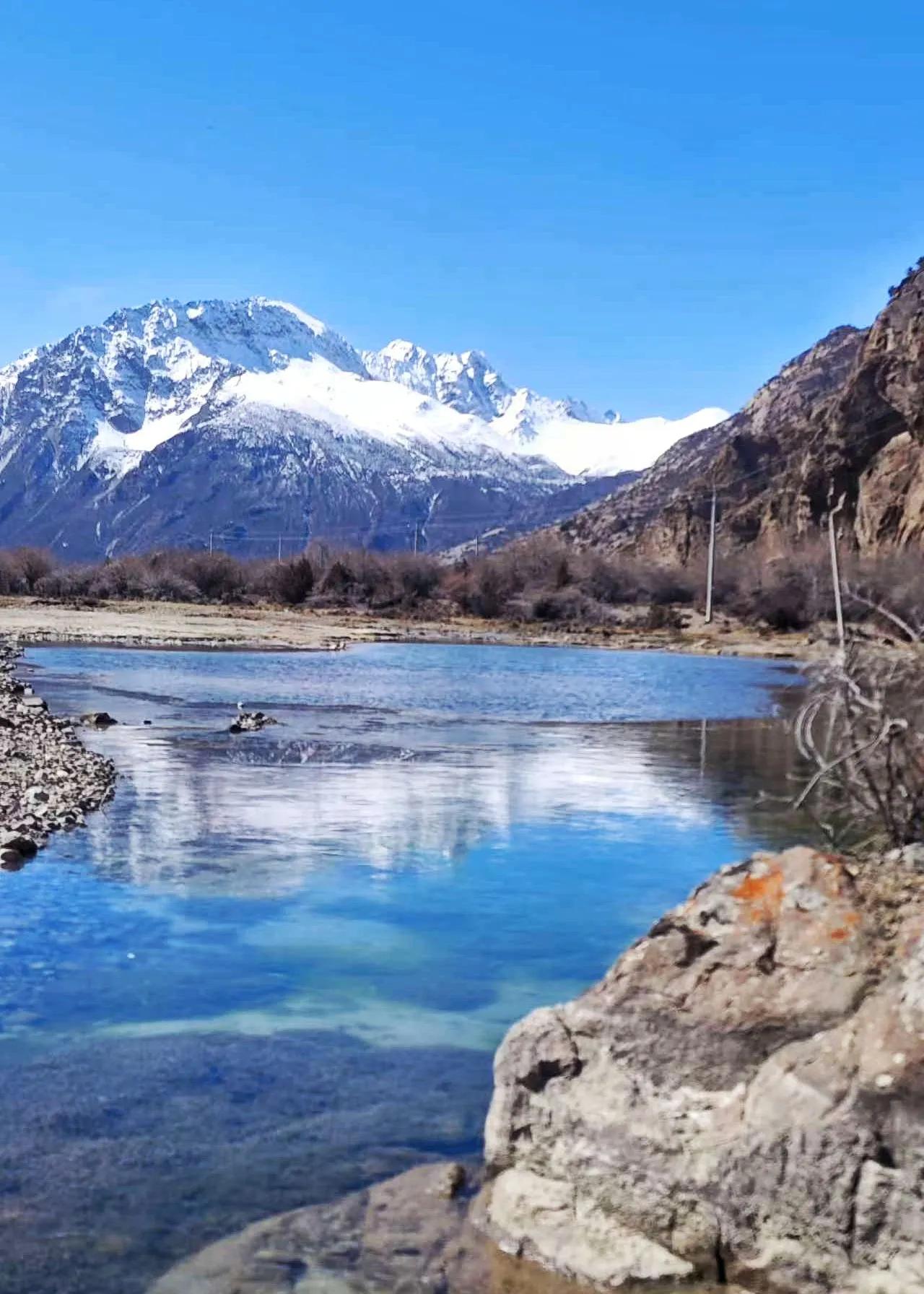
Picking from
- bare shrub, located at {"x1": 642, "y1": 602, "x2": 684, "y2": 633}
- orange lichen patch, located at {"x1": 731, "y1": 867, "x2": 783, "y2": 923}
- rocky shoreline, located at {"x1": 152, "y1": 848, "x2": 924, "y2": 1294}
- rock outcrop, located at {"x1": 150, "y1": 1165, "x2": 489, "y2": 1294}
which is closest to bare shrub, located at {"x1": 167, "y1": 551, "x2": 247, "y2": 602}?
bare shrub, located at {"x1": 642, "y1": 602, "x2": 684, "y2": 633}

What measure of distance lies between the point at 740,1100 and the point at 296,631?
6250 centimetres

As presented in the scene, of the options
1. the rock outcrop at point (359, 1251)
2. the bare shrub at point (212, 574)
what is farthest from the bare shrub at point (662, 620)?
the rock outcrop at point (359, 1251)

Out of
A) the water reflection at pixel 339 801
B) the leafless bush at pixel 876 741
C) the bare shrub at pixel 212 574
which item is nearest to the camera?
the leafless bush at pixel 876 741

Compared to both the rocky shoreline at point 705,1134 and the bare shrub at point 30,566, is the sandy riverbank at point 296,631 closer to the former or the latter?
the bare shrub at point 30,566

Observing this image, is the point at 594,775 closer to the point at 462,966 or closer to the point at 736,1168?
the point at 462,966

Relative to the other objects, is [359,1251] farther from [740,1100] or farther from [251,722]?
[251,722]

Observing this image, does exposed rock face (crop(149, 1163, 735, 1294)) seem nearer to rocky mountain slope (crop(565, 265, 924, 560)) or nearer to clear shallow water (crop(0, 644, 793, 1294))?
clear shallow water (crop(0, 644, 793, 1294))

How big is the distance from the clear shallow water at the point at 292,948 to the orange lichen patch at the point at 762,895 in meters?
2.29

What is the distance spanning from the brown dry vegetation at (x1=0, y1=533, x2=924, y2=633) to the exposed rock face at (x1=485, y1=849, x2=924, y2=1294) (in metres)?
72.6

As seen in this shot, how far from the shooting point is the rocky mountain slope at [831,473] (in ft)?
266

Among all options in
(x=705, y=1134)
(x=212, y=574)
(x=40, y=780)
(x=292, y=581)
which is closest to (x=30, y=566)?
(x=212, y=574)

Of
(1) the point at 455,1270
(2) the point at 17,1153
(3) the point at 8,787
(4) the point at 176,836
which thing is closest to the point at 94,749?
(3) the point at 8,787

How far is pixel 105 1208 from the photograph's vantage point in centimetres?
702

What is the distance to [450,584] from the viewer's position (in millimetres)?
96188
